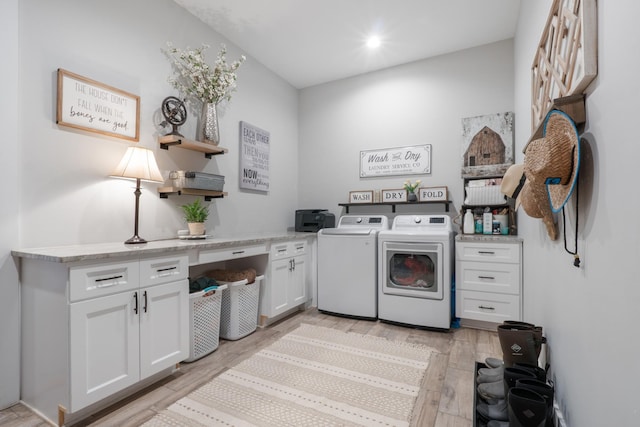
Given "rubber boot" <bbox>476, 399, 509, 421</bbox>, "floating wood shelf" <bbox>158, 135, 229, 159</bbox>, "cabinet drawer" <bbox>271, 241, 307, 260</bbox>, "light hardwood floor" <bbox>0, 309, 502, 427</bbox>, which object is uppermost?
"floating wood shelf" <bbox>158, 135, 229, 159</bbox>

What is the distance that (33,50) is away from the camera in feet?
5.91

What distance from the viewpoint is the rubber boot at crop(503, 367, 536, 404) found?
54.2 inches

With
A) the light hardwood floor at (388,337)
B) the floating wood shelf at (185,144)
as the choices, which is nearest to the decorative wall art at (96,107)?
the floating wood shelf at (185,144)

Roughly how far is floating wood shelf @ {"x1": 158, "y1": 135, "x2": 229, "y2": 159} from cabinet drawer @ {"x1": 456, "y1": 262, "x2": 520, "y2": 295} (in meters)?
2.50

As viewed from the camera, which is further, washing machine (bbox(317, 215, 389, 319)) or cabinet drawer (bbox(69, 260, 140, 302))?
washing machine (bbox(317, 215, 389, 319))

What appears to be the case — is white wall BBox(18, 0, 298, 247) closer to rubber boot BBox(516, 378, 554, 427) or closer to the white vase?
the white vase

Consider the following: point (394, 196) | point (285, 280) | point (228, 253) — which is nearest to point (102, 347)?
point (228, 253)

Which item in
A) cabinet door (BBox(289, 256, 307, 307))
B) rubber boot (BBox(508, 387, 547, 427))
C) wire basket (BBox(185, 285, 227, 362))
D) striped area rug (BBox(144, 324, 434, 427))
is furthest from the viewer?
cabinet door (BBox(289, 256, 307, 307))

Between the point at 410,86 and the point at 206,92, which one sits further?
the point at 410,86

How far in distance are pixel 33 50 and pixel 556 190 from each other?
277 centimetres

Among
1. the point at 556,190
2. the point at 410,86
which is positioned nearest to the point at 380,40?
the point at 410,86

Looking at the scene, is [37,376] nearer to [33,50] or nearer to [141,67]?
[33,50]

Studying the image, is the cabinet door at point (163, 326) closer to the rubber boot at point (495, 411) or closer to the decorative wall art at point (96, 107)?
the decorative wall art at point (96, 107)

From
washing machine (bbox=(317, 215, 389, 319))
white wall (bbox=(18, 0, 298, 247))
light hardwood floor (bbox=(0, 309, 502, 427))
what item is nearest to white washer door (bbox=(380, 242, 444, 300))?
washing machine (bbox=(317, 215, 389, 319))
